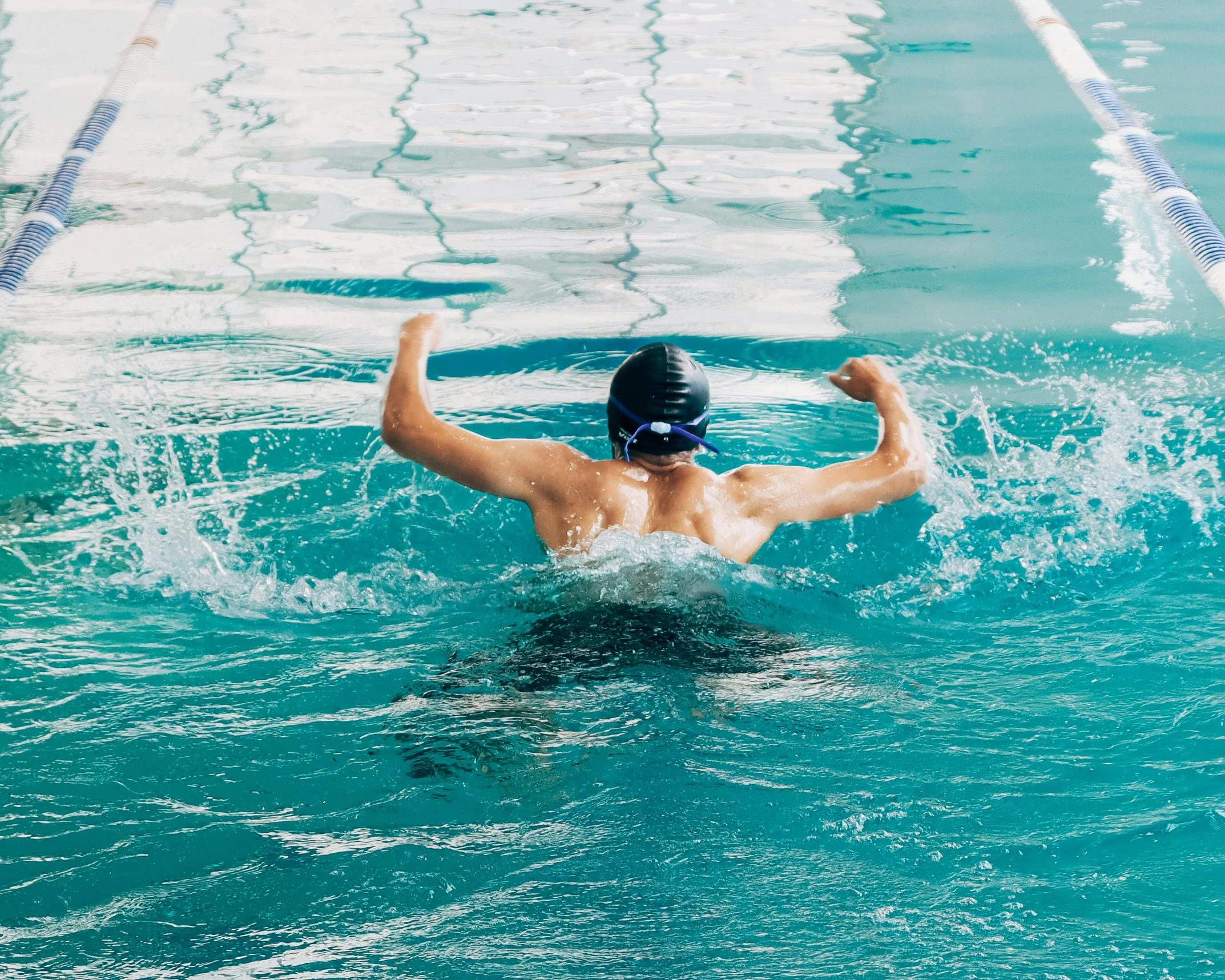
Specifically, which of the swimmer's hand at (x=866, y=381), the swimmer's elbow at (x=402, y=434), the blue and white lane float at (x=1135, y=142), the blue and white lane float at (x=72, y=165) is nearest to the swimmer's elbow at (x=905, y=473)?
the swimmer's hand at (x=866, y=381)

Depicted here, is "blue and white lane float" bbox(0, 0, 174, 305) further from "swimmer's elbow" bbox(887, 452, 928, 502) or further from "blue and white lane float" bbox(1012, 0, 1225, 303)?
"blue and white lane float" bbox(1012, 0, 1225, 303)

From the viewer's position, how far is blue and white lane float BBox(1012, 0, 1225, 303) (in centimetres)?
684

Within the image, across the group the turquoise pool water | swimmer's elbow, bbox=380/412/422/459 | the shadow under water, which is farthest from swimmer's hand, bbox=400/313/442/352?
the shadow under water

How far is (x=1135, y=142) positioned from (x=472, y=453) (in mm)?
6214

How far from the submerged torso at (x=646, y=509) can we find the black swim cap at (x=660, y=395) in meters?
0.09

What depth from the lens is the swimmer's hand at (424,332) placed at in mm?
3703

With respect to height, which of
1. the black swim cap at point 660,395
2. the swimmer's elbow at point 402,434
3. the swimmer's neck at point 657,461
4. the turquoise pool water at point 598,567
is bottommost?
the turquoise pool water at point 598,567

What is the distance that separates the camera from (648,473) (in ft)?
11.7

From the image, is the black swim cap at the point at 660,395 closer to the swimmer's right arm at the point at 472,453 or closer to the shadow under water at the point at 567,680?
the swimmer's right arm at the point at 472,453

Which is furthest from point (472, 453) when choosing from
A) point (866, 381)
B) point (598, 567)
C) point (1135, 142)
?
point (1135, 142)

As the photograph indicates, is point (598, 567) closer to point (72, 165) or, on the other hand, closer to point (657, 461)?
point (657, 461)

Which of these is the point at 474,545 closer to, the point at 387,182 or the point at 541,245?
the point at 541,245

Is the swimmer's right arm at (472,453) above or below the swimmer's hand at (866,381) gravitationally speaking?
below

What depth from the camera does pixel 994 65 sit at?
9.69m
